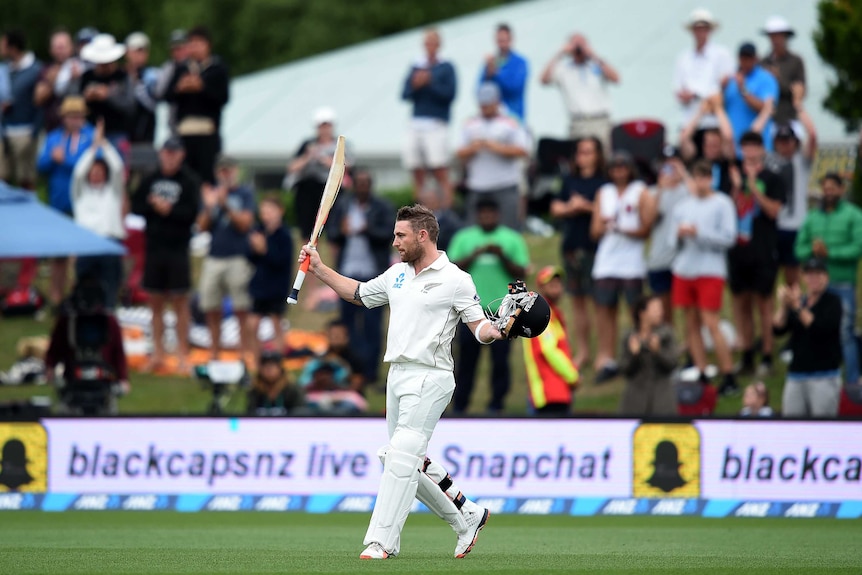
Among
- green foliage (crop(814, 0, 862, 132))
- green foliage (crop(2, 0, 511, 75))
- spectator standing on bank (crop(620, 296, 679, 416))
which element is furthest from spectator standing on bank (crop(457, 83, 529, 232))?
green foliage (crop(2, 0, 511, 75))

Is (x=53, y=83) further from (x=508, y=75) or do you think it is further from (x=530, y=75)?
(x=530, y=75)

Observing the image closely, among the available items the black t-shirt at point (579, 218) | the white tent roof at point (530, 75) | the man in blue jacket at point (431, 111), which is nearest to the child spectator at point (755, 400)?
the black t-shirt at point (579, 218)

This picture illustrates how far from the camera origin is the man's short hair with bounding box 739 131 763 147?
1689cm

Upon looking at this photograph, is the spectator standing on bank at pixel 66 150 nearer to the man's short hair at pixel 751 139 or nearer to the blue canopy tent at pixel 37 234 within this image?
the blue canopy tent at pixel 37 234

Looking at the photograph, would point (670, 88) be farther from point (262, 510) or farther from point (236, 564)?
point (236, 564)

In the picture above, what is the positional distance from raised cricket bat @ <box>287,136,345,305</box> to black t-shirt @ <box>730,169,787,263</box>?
27.2 feet

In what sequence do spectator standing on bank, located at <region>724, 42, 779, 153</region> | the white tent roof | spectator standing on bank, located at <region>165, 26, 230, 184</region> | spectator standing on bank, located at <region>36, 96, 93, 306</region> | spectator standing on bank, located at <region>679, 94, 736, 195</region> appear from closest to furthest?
1. spectator standing on bank, located at <region>679, 94, 736, 195</region>
2. spectator standing on bank, located at <region>724, 42, 779, 153</region>
3. spectator standing on bank, located at <region>165, 26, 230, 184</region>
4. spectator standing on bank, located at <region>36, 96, 93, 306</region>
5. the white tent roof

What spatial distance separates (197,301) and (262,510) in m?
6.80

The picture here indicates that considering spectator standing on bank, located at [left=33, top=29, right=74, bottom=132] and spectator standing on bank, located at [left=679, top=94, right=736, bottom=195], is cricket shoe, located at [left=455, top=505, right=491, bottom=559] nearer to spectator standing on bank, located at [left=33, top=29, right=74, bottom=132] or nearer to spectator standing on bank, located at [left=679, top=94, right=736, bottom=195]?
spectator standing on bank, located at [left=679, top=94, right=736, bottom=195]

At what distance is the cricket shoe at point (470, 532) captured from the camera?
32.2 feet

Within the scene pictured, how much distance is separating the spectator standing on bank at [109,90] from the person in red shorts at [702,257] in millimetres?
7446

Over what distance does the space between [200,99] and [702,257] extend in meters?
6.78

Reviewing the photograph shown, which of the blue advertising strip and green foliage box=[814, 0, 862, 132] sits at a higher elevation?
green foliage box=[814, 0, 862, 132]

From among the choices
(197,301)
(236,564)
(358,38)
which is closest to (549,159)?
(197,301)
